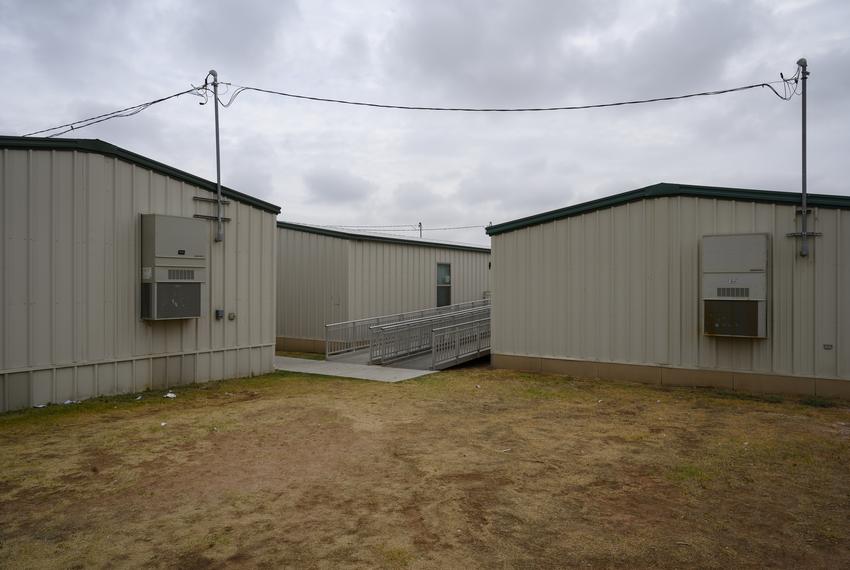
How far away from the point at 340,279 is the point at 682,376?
949cm

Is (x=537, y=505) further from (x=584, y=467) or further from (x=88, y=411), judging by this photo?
(x=88, y=411)

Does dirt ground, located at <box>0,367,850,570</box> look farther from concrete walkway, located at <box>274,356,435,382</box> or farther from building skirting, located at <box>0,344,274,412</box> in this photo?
concrete walkway, located at <box>274,356,435,382</box>

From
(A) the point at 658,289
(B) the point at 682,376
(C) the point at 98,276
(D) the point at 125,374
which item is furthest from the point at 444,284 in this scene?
(C) the point at 98,276

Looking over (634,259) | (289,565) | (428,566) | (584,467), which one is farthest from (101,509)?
(634,259)

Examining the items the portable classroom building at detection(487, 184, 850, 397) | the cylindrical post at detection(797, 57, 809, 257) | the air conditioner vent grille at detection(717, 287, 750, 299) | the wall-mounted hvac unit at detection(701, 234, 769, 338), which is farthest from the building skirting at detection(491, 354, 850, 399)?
the cylindrical post at detection(797, 57, 809, 257)

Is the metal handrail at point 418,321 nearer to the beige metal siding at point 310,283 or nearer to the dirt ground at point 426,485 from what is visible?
the beige metal siding at point 310,283

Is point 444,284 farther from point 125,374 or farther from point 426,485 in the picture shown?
point 426,485

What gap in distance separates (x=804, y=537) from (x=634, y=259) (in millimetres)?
7589

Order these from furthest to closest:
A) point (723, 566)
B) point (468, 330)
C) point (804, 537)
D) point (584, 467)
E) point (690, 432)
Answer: point (468, 330) → point (690, 432) → point (584, 467) → point (804, 537) → point (723, 566)

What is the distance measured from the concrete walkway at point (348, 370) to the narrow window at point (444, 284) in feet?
20.8

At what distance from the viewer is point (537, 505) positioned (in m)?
4.73

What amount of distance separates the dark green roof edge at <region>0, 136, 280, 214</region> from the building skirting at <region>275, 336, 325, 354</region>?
19.4ft

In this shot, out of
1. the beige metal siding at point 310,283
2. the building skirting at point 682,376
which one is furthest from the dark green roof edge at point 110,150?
the building skirting at point 682,376

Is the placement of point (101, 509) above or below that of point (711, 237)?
below
